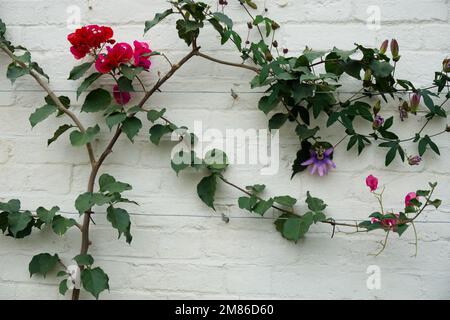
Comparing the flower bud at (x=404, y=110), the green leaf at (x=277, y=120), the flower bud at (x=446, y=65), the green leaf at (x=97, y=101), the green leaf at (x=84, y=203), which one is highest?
the flower bud at (x=446, y=65)

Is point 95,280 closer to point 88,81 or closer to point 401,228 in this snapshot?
point 88,81

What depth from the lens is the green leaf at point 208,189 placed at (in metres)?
1.20

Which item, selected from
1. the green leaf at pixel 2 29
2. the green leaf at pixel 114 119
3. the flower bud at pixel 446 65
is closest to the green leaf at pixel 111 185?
the green leaf at pixel 114 119

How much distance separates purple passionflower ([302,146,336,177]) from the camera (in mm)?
1184

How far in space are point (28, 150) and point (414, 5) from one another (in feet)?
3.48

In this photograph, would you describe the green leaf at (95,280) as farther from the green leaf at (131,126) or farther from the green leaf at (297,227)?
the green leaf at (297,227)

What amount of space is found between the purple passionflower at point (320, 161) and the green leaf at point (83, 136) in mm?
520

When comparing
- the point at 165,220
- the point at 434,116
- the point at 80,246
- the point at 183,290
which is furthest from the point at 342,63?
the point at 80,246

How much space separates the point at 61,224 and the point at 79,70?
15.0 inches

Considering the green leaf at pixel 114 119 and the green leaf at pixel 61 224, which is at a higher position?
the green leaf at pixel 114 119

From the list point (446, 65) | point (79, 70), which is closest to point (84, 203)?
point (79, 70)

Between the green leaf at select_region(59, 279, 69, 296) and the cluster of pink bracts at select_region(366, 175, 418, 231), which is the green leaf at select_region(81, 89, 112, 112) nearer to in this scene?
the green leaf at select_region(59, 279, 69, 296)

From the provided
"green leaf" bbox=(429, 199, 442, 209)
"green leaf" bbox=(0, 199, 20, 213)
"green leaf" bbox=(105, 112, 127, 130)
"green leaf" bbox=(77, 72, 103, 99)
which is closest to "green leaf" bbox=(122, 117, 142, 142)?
"green leaf" bbox=(105, 112, 127, 130)

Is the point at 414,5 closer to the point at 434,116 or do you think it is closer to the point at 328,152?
the point at 434,116
